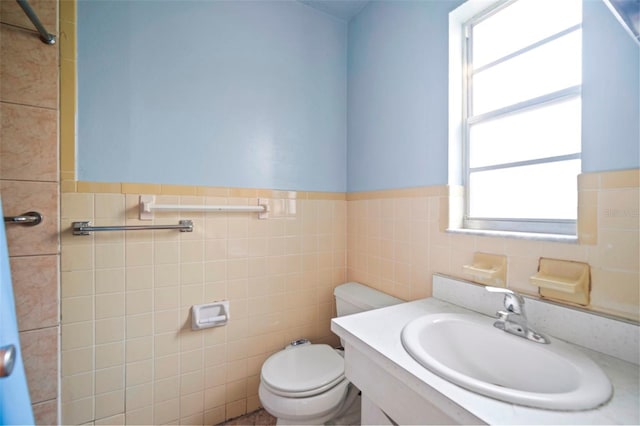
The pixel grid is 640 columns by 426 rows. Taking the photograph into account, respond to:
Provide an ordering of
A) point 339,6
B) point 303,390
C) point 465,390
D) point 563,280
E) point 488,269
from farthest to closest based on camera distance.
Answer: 1. point 339,6
2. point 303,390
3. point 488,269
4. point 563,280
5. point 465,390

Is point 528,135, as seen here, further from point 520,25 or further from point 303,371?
point 303,371

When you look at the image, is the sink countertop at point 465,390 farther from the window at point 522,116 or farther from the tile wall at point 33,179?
the tile wall at point 33,179

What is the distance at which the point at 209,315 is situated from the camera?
136 cm

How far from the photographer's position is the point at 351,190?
1.76 meters

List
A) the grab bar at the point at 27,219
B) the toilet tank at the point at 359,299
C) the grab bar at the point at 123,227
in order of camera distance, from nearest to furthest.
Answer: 1. the grab bar at the point at 27,219
2. the grab bar at the point at 123,227
3. the toilet tank at the point at 359,299

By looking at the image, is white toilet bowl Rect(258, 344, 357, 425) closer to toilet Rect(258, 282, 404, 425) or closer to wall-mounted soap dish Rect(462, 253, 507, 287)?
toilet Rect(258, 282, 404, 425)

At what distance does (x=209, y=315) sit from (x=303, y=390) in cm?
61

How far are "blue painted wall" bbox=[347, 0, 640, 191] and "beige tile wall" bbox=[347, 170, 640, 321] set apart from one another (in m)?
0.08

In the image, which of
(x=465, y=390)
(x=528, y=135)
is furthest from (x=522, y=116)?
(x=465, y=390)

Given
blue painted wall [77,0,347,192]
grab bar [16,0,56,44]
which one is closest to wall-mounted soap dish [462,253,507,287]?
blue painted wall [77,0,347,192]

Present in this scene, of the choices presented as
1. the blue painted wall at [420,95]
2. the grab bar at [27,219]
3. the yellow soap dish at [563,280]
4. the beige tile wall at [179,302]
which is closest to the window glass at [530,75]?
the blue painted wall at [420,95]

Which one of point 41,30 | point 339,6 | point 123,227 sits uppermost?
point 339,6

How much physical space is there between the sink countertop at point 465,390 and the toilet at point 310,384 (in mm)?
435

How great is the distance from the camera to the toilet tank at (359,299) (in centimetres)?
136
